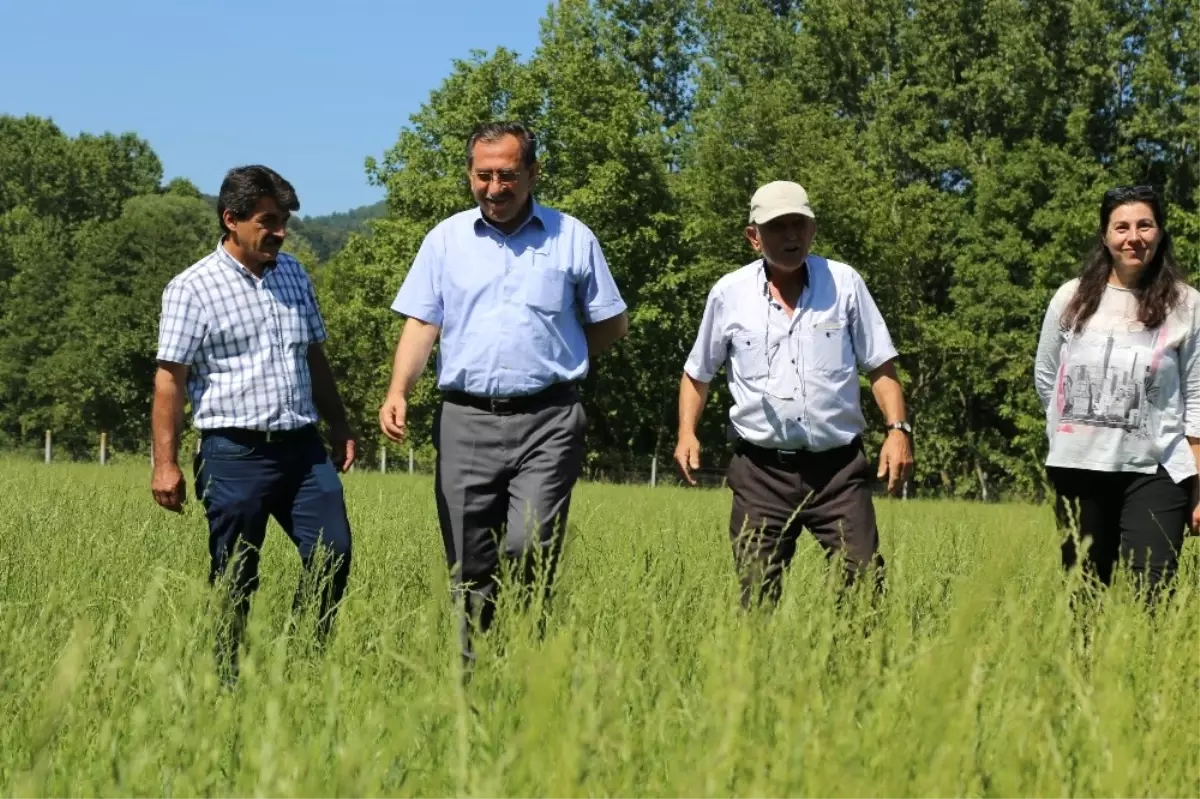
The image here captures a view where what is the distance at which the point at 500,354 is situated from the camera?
16.0 ft

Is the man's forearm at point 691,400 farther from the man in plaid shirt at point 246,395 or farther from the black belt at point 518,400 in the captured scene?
the man in plaid shirt at point 246,395

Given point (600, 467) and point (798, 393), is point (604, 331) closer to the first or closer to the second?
point (798, 393)

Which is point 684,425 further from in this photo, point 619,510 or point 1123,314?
point 619,510

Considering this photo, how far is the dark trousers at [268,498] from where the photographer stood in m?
4.93

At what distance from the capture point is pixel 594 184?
36750mm

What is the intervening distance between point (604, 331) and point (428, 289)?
72cm

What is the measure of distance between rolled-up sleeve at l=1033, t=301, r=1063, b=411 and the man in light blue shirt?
1758mm

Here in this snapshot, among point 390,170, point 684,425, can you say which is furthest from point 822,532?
point 390,170

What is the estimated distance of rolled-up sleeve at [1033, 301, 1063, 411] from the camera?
514 cm

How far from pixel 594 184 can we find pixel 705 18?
13006 mm

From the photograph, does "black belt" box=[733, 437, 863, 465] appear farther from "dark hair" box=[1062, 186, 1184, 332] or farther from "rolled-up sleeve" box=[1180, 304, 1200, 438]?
"rolled-up sleeve" box=[1180, 304, 1200, 438]

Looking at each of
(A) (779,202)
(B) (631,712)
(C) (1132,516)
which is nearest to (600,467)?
(C) (1132,516)

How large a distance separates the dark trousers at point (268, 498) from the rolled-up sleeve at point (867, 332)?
2.15 m

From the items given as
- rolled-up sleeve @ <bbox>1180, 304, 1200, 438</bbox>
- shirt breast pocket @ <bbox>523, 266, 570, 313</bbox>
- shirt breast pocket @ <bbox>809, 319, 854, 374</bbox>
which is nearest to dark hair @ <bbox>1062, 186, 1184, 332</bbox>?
rolled-up sleeve @ <bbox>1180, 304, 1200, 438</bbox>
